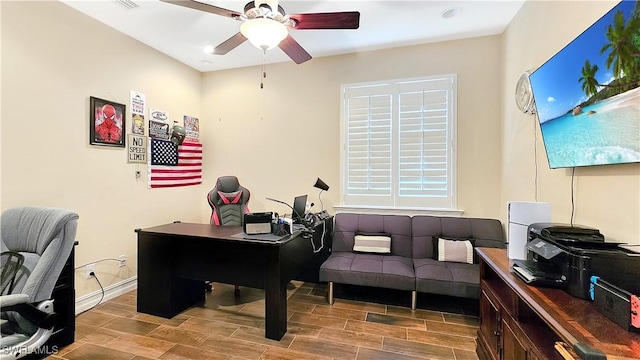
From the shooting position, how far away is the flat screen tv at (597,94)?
1196mm

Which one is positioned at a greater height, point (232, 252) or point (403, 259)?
point (232, 252)

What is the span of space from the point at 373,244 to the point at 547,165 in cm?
178

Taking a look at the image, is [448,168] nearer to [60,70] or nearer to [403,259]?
[403,259]

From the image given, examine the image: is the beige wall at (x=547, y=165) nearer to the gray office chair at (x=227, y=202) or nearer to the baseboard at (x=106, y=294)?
the gray office chair at (x=227, y=202)

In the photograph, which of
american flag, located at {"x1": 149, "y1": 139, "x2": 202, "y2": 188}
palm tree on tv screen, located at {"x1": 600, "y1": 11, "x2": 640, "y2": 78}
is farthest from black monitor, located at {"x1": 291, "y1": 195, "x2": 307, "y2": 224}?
palm tree on tv screen, located at {"x1": 600, "y1": 11, "x2": 640, "y2": 78}

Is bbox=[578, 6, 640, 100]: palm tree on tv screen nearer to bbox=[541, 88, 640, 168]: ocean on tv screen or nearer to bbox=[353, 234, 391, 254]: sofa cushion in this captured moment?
bbox=[541, 88, 640, 168]: ocean on tv screen

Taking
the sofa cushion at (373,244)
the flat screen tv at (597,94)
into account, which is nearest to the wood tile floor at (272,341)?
the sofa cushion at (373,244)

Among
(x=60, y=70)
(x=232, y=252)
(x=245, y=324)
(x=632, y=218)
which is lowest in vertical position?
(x=245, y=324)

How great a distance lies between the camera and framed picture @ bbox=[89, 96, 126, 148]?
279 centimetres

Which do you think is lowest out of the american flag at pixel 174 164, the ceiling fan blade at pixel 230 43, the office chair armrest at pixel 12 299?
the office chair armrest at pixel 12 299

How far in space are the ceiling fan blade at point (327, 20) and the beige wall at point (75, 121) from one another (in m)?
2.26

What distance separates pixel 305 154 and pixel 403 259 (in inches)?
73.4

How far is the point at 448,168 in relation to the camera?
3275 millimetres

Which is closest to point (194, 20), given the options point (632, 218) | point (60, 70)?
point (60, 70)
